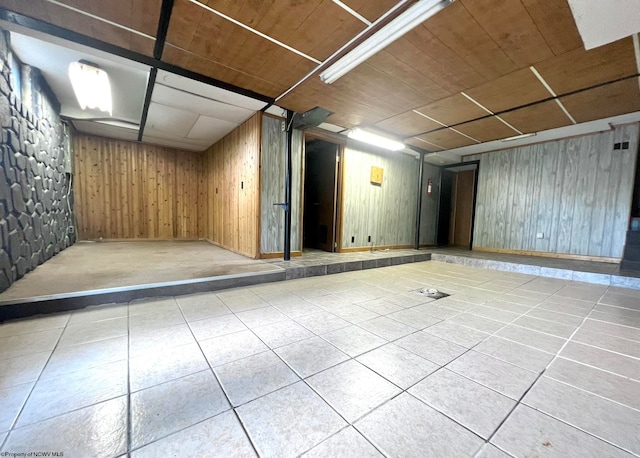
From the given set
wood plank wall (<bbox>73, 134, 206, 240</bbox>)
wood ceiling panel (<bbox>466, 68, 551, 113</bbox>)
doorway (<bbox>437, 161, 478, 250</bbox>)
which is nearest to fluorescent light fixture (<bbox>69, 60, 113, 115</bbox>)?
wood plank wall (<bbox>73, 134, 206, 240</bbox>)

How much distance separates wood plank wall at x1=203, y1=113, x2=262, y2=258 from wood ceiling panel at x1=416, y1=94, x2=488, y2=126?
2799mm

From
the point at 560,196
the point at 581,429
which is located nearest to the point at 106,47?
the point at 581,429

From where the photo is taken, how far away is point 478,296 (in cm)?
304

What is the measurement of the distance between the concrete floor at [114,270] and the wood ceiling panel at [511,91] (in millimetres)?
3713

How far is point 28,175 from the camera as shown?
3.04 m

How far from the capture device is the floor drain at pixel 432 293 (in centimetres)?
299

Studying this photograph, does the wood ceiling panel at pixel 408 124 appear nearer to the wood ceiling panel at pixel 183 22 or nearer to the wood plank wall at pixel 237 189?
the wood plank wall at pixel 237 189

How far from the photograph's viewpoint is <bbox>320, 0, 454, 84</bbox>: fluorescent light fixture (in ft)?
6.22

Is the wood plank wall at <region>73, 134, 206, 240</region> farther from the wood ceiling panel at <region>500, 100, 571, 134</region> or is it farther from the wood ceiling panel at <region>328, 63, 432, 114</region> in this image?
the wood ceiling panel at <region>500, 100, 571, 134</region>

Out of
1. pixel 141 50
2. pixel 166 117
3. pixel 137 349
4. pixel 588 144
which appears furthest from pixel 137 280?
pixel 588 144

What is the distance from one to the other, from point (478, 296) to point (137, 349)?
349 centimetres

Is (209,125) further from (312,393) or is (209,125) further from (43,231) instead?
(312,393)

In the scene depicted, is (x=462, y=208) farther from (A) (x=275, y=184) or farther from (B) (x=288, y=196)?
(A) (x=275, y=184)

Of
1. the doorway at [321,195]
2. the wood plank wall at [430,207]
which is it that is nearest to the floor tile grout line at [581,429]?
the doorway at [321,195]
